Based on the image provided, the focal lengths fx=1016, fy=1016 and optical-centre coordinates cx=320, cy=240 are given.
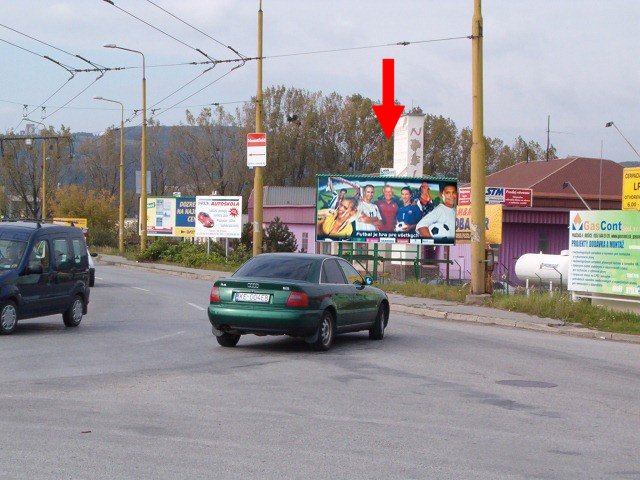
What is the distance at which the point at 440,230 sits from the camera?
33844 mm

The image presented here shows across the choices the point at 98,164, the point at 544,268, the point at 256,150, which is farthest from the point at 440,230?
the point at 98,164

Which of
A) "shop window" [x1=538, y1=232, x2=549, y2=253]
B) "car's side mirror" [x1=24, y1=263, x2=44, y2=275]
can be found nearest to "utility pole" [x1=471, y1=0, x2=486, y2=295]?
"car's side mirror" [x1=24, y1=263, x2=44, y2=275]

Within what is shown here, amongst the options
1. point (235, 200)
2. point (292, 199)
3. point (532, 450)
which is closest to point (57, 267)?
point (532, 450)

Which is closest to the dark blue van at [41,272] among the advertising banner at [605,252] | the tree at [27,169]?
the advertising banner at [605,252]

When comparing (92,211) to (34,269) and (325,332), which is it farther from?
(325,332)

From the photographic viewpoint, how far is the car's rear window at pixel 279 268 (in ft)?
49.9

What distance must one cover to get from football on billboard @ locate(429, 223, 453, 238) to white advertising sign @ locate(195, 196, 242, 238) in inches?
800

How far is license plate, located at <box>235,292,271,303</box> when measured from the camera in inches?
578

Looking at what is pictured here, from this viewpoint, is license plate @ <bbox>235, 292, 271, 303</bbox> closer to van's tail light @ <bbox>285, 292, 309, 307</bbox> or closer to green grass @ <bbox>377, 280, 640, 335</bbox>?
van's tail light @ <bbox>285, 292, 309, 307</bbox>

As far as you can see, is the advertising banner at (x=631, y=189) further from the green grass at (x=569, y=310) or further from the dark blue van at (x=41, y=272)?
the dark blue van at (x=41, y=272)

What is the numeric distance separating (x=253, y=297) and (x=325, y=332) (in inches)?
51.5

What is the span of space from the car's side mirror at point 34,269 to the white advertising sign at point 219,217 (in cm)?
3510

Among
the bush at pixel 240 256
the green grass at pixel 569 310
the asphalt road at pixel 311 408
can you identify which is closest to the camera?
the asphalt road at pixel 311 408

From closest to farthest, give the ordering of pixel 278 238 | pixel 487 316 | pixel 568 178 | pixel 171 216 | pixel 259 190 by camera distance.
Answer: pixel 487 316 < pixel 259 190 < pixel 278 238 < pixel 568 178 < pixel 171 216
